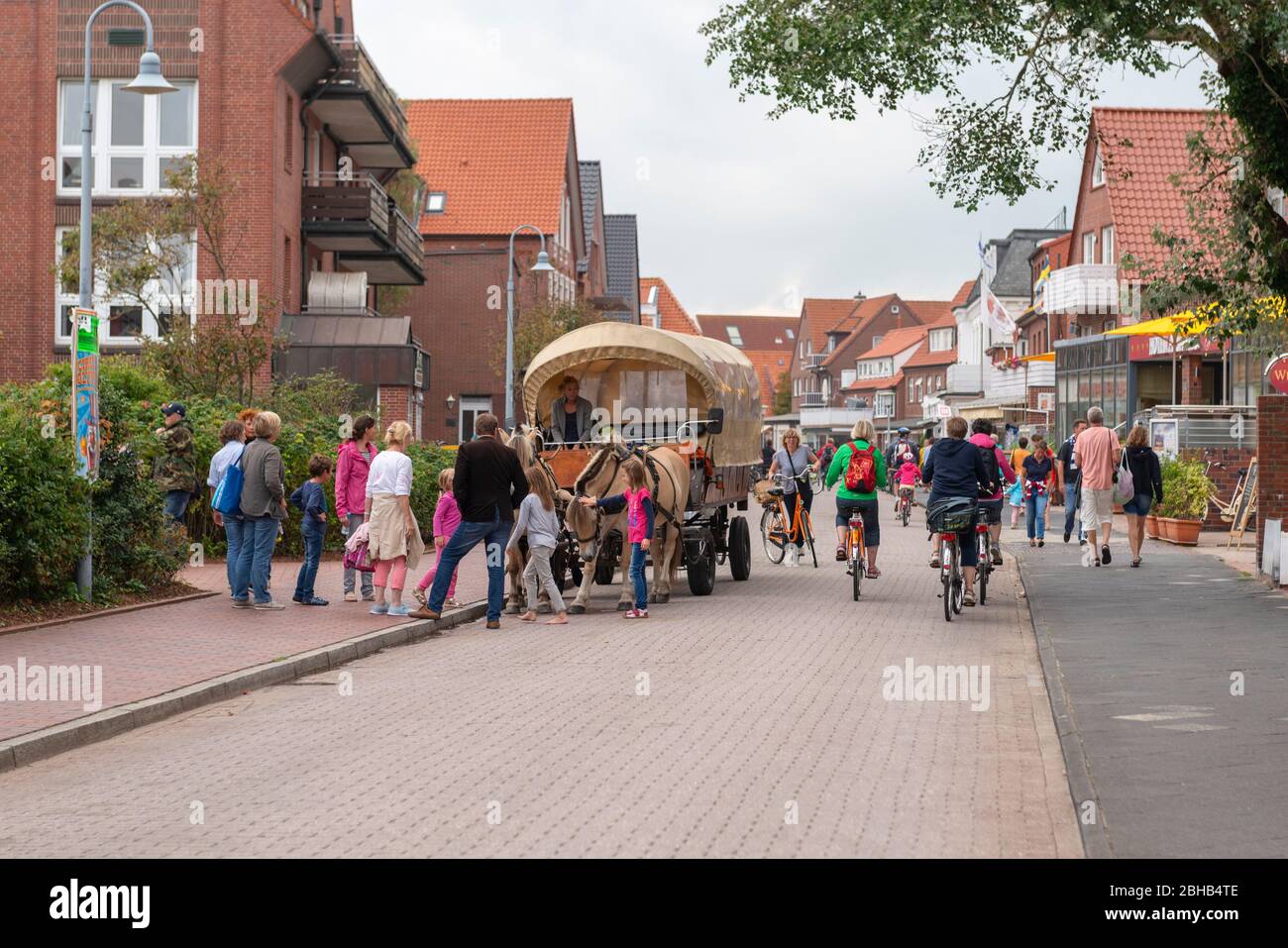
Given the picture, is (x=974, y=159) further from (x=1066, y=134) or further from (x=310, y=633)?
(x=310, y=633)

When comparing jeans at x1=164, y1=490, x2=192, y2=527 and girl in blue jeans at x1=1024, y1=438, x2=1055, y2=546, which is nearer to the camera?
jeans at x1=164, y1=490, x2=192, y2=527

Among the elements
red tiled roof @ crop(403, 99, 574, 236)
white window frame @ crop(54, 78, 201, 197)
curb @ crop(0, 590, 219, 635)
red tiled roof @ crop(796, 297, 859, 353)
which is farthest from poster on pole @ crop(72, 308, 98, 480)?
red tiled roof @ crop(796, 297, 859, 353)

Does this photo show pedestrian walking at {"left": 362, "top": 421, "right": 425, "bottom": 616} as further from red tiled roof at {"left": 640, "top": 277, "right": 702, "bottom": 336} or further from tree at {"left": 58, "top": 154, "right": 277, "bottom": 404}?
red tiled roof at {"left": 640, "top": 277, "right": 702, "bottom": 336}

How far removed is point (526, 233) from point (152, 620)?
46317 millimetres

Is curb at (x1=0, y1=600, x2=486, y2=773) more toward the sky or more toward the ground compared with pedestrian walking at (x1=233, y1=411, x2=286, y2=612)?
more toward the ground

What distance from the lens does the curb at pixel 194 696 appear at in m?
8.94

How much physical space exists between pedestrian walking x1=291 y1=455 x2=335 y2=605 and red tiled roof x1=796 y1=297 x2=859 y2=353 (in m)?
138

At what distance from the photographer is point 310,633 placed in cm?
1400

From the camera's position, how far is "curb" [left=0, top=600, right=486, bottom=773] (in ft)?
29.3

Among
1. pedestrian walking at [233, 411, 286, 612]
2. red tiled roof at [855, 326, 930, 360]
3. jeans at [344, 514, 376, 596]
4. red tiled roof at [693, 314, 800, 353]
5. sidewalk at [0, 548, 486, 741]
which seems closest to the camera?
sidewalk at [0, 548, 486, 741]

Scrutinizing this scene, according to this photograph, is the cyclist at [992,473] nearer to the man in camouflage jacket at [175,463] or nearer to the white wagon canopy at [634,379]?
the white wagon canopy at [634,379]

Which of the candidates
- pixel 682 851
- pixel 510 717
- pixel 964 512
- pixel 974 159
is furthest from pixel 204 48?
pixel 682 851

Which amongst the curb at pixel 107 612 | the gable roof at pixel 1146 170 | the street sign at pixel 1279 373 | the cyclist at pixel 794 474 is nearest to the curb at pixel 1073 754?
the curb at pixel 107 612

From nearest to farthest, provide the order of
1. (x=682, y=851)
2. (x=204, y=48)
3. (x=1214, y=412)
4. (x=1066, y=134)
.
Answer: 1. (x=682, y=851)
2. (x=1066, y=134)
3. (x=1214, y=412)
4. (x=204, y=48)
